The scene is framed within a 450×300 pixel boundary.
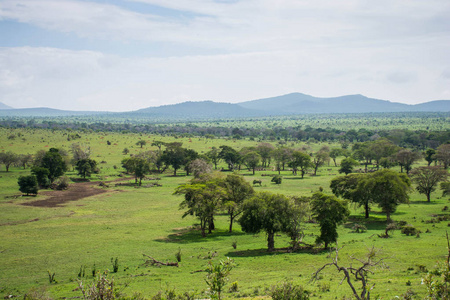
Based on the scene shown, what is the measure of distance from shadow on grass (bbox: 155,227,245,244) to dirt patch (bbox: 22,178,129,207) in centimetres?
2610

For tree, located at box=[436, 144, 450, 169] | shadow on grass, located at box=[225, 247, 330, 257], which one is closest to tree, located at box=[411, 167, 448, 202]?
tree, located at box=[436, 144, 450, 169]

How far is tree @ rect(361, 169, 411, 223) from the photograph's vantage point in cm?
4503

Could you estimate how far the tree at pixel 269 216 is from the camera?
117 ft

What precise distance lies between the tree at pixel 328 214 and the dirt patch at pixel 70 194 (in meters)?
43.3

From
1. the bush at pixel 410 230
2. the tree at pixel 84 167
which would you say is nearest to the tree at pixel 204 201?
the bush at pixel 410 230

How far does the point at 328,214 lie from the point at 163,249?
18.1 metres

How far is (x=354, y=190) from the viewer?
49.6 m

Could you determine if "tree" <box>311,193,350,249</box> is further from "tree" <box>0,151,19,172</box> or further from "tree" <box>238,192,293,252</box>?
"tree" <box>0,151,19,172</box>

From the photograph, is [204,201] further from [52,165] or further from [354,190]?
[52,165]

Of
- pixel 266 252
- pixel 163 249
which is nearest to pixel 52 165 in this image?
pixel 163 249

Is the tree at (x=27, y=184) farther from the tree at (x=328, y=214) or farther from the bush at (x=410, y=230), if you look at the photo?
the bush at (x=410, y=230)

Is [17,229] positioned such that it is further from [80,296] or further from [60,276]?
[80,296]

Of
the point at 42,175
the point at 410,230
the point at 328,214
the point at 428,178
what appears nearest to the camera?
the point at 328,214

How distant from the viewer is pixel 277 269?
29.9 m
